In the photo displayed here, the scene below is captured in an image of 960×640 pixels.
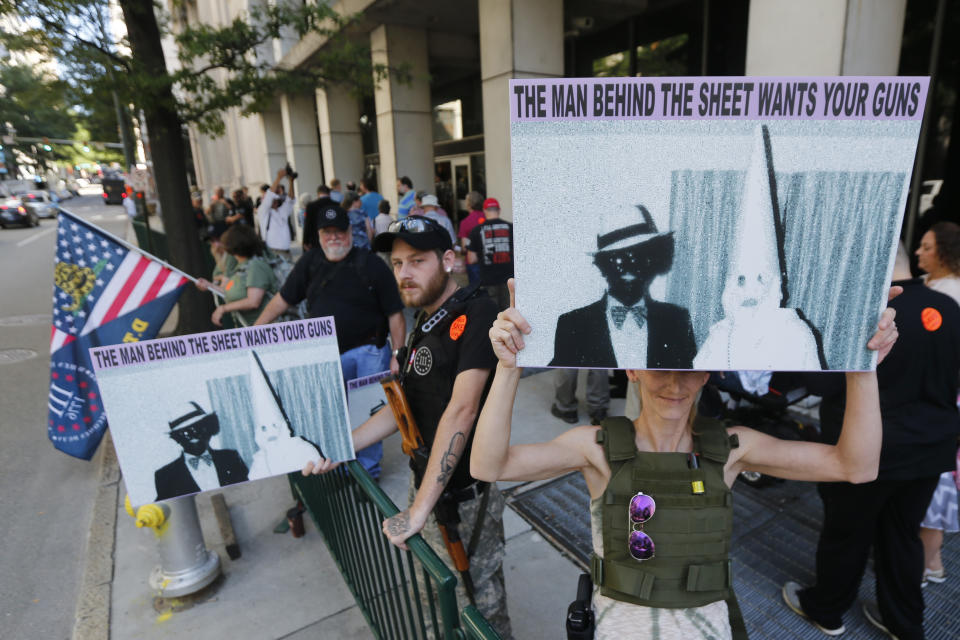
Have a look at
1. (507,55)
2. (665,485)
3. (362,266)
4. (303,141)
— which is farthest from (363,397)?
(303,141)

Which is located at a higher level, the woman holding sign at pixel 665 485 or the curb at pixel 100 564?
the woman holding sign at pixel 665 485

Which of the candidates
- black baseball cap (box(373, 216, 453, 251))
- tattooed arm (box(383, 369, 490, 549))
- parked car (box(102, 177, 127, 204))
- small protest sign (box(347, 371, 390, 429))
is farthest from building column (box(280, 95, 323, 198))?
parked car (box(102, 177, 127, 204))

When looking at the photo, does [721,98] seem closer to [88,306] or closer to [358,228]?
[88,306]

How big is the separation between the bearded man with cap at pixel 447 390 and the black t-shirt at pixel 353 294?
5.07ft

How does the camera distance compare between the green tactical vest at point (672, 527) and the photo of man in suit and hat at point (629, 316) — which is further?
the green tactical vest at point (672, 527)

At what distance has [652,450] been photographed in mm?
1704

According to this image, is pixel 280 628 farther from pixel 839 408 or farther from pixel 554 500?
pixel 839 408

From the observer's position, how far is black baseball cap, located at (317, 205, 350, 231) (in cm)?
406

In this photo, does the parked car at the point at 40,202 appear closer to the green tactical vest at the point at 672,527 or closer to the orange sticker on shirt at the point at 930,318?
the green tactical vest at the point at 672,527

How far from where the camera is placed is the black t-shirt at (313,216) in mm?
4207

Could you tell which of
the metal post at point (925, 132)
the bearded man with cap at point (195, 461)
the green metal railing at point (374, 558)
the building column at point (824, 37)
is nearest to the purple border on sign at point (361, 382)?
the green metal railing at point (374, 558)

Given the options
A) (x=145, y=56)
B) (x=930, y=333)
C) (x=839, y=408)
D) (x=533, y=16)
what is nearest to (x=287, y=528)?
(x=839, y=408)

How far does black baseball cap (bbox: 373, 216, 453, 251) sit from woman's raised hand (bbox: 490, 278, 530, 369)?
105 cm

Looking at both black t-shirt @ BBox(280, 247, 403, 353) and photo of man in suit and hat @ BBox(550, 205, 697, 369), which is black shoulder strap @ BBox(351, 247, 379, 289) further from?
photo of man in suit and hat @ BBox(550, 205, 697, 369)
